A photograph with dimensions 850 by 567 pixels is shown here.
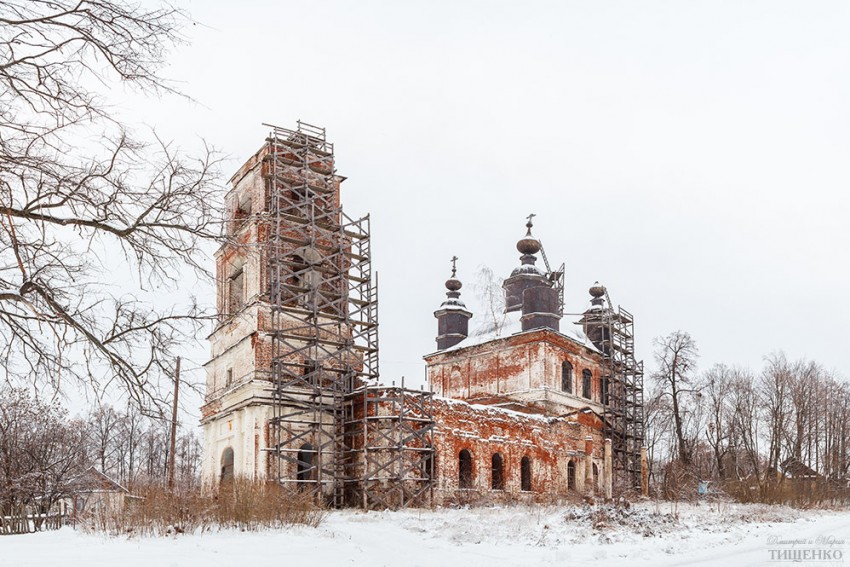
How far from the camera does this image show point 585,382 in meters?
36.9

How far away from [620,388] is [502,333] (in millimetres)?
7170

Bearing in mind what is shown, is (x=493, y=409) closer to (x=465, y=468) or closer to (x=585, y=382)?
(x=465, y=468)

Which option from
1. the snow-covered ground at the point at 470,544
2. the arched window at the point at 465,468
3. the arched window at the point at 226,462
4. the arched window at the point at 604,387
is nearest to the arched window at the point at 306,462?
the arched window at the point at 226,462

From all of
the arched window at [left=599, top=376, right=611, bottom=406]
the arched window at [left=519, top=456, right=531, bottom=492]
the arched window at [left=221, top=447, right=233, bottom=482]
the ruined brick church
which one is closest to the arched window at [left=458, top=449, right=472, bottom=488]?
the ruined brick church

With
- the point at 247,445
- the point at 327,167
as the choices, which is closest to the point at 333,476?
the point at 247,445

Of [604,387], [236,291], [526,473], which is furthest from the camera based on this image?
[604,387]

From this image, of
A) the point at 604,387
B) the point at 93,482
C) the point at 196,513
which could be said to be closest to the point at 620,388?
the point at 604,387

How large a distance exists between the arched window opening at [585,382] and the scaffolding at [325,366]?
13.6 metres

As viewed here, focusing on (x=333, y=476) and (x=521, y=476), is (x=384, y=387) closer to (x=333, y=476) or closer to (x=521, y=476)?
(x=333, y=476)

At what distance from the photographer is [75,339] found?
621 cm

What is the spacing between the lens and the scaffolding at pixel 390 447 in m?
23.2

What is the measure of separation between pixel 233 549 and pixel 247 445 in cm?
1301

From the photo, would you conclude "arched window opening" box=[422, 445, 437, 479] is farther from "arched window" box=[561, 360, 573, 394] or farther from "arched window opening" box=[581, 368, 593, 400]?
"arched window opening" box=[581, 368, 593, 400]

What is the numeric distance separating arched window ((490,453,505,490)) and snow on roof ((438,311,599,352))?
837 centimetres
